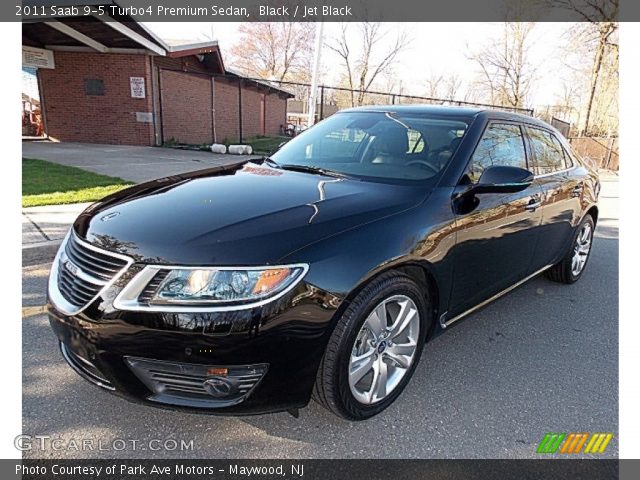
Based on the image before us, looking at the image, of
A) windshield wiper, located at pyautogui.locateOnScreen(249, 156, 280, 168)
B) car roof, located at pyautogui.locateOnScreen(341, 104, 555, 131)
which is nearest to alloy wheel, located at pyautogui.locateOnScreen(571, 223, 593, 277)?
car roof, located at pyautogui.locateOnScreen(341, 104, 555, 131)

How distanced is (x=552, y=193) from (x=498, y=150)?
876 millimetres

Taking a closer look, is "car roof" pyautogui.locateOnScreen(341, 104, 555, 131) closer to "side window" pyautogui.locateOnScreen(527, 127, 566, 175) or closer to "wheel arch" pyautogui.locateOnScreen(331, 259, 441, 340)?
"side window" pyautogui.locateOnScreen(527, 127, 566, 175)

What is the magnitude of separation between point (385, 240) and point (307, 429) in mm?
1080

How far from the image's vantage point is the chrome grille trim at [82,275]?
→ 6.68 ft

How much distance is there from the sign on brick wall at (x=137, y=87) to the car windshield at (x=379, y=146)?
14141 millimetres

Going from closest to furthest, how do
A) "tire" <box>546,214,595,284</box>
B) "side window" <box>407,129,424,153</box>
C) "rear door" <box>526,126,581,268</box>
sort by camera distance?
"side window" <box>407,129,424,153</box>, "rear door" <box>526,126,581,268</box>, "tire" <box>546,214,595,284</box>

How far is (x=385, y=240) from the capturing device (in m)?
2.32

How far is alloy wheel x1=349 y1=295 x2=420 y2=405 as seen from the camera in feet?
7.75

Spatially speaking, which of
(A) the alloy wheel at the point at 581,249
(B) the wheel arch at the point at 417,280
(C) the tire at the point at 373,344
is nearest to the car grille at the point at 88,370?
(C) the tire at the point at 373,344

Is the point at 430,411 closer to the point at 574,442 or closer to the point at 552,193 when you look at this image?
the point at 574,442

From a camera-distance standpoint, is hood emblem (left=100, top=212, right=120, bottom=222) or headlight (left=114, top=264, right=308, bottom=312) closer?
headlight (left=114, top=264, right=308, bottom=312)

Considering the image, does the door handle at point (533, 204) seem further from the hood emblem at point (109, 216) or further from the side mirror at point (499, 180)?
the hood emblem at point (109, 216)

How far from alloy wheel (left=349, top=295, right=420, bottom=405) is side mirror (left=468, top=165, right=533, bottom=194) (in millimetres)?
908

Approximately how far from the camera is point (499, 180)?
2844mm
